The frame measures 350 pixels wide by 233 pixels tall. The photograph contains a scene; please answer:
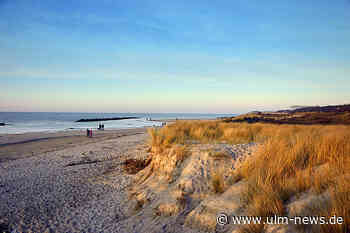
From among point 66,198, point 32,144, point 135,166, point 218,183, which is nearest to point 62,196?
point 66,198

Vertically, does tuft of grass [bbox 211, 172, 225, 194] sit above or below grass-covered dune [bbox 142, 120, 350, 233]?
below

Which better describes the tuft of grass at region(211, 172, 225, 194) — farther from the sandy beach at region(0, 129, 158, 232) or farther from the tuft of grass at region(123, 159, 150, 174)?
the tuft of grass at region(123, 159, 150, 174)

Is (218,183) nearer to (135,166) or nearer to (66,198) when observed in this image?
(66,198)

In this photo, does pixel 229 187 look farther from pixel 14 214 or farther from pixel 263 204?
pixel 14 214

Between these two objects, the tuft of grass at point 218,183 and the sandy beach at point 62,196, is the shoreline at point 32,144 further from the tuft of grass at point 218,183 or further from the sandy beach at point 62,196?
Answer: the tuft of grass at point 218,183

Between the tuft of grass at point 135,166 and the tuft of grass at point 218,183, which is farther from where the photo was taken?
the tuft of grass at point 135,166

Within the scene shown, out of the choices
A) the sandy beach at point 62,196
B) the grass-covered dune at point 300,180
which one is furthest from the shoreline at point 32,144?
the grass-covered dune at point 300,180

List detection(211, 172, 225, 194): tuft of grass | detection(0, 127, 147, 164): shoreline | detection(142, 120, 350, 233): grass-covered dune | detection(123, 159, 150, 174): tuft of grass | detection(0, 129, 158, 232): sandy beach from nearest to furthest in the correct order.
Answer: detection(142, 120, 350, 233): grass-covered dune, detection(211, 172, 225, 194): tuft of grass, detection(0, 129, 158, 232): sandy beach, detection(123, 159, 150, 174): tuft of grass, detection(0, 127, 147, 164): shoreline

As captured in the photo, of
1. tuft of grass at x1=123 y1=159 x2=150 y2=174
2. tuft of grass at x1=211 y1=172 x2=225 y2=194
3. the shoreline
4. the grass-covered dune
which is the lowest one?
the shoreline

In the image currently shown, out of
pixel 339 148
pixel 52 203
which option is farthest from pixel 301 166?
pixel 52 203

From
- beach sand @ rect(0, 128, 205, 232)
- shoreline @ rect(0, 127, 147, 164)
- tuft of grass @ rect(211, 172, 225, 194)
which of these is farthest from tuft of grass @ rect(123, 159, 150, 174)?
shoreline @ rect(0, 127, 147, 164)

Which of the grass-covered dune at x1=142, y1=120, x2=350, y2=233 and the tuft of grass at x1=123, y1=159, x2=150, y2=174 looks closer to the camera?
the grass-covered dune at x1=142, y1=120, x2=350, y2=233

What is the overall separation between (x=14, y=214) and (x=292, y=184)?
265 inches

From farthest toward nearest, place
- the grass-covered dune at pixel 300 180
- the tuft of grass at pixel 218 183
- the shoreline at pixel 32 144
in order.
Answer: the shoreline at pixel 32 144, the tuft of grass at pixel 218 183, the grass-covered dune at pixel 300 180
